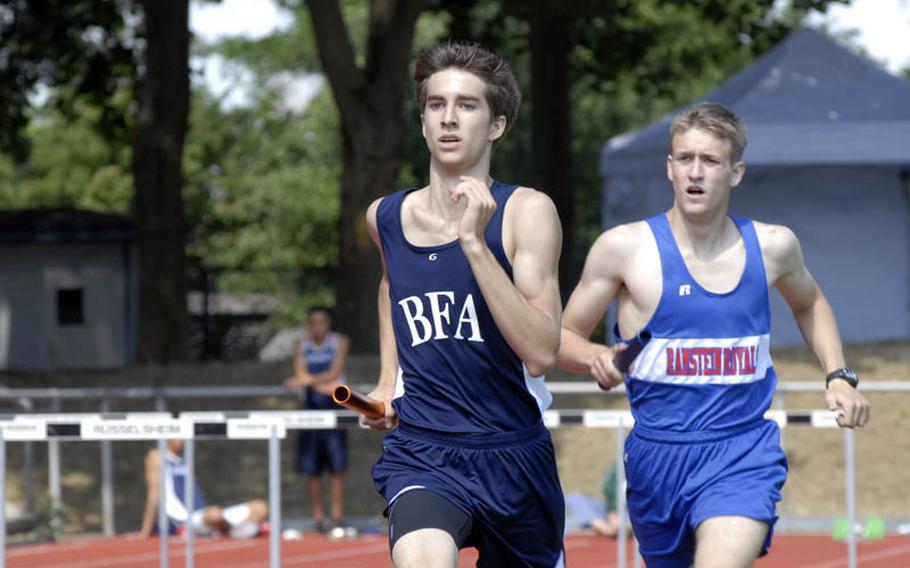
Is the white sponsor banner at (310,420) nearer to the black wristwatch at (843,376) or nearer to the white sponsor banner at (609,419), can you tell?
the white sponsor banner at (609,419)

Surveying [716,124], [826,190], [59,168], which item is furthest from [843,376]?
[59,168]

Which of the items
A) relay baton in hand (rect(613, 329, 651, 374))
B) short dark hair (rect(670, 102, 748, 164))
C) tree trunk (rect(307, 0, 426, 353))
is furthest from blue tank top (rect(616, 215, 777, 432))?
tree trunk (rect(307, 0, 426, 353))

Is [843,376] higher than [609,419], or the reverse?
[843,376]

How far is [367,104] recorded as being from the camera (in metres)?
18.8

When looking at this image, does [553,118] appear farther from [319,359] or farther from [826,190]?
[319,359]

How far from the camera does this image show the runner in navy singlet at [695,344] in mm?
5227

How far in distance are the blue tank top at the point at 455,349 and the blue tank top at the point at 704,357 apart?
1.91 ft

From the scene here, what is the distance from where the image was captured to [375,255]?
1955 centimetres

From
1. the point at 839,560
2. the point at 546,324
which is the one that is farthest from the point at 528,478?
the point at 839,560

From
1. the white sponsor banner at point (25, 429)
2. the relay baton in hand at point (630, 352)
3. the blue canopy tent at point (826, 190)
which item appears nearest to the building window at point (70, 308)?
the blue canopy tent at point (826, 190)

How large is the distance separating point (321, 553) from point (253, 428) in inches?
180

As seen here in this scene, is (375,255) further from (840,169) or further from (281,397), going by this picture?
(840,169)

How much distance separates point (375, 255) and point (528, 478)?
14.8 m

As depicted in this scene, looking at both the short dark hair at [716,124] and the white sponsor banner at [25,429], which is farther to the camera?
the white sponsor banner at [25,429]
